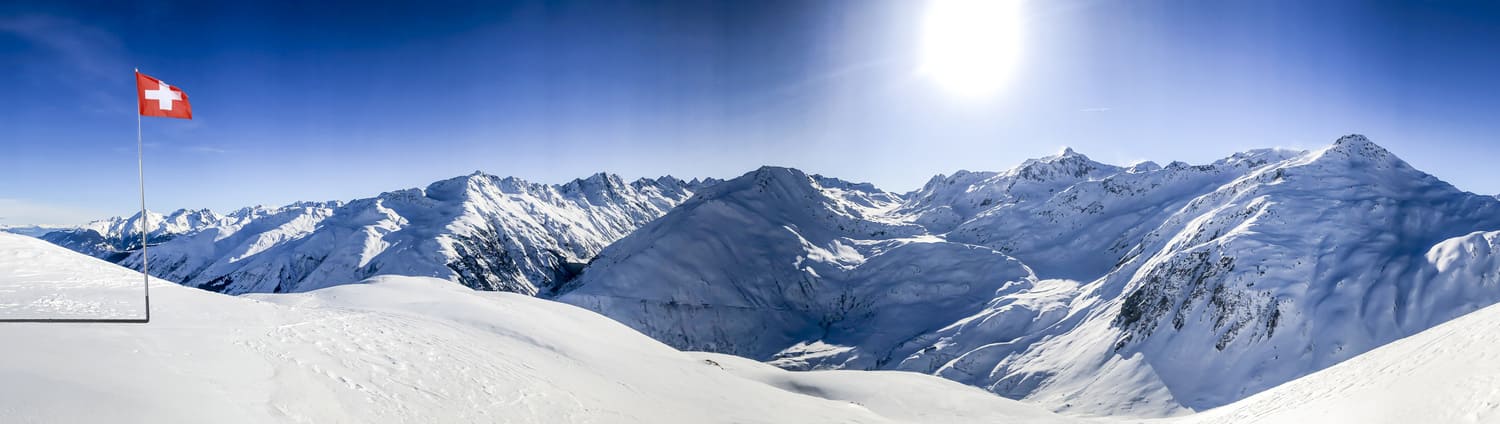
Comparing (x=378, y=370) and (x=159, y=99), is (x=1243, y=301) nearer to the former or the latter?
(x=378, y=370)

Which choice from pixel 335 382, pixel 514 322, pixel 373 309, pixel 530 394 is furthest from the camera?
pixel 514 322

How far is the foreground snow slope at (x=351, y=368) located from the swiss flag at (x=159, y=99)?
6.05 meters

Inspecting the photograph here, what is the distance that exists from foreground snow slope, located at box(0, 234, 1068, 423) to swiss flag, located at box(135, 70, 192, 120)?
19.9ft

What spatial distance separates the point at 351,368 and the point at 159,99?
9428 mm

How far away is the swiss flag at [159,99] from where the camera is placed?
1603 centimetres

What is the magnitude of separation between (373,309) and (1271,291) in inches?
5442

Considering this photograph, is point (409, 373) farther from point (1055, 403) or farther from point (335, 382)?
point (1055, 403)

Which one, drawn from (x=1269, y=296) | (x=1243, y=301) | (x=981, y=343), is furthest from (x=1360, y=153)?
(x=981, y=343)

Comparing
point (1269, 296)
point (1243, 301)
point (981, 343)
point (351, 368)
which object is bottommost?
point (981, 343)

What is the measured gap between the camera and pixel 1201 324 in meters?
113

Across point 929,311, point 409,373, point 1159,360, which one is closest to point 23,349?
point 409,373

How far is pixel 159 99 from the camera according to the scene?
1661 cm

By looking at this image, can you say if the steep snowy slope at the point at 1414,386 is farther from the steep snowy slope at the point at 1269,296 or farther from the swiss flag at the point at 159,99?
the steep snowy slope at the point at 1269,296

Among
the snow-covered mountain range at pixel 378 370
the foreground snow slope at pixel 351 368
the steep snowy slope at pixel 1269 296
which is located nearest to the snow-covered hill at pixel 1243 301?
the steep snowy slope at pixel 1269 296
